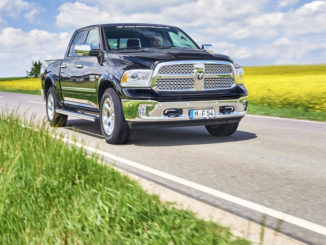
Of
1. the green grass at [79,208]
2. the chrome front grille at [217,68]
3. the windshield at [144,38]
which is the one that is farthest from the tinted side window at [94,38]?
the green grass at [79,208]

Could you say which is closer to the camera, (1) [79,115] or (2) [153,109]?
(2) [153,109]

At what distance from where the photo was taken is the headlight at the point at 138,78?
25.8 feet

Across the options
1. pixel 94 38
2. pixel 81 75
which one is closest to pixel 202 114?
Answer: pixel 81 75

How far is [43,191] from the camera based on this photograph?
4629 millimetres

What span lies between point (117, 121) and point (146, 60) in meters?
1.00

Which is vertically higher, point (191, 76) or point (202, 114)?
point (191, 76)

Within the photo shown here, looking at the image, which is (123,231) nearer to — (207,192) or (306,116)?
(207,192)

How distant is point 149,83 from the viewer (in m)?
7.89

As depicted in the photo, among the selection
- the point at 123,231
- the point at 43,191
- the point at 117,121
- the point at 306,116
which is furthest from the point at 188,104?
the point at 306,116

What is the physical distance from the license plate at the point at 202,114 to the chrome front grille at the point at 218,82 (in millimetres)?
392

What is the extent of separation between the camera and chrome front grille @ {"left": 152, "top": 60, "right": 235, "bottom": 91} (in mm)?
7953

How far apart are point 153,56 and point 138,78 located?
1.57ft

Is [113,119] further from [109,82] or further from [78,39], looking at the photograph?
[78,39]

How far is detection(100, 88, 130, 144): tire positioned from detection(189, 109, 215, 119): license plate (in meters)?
0.99
